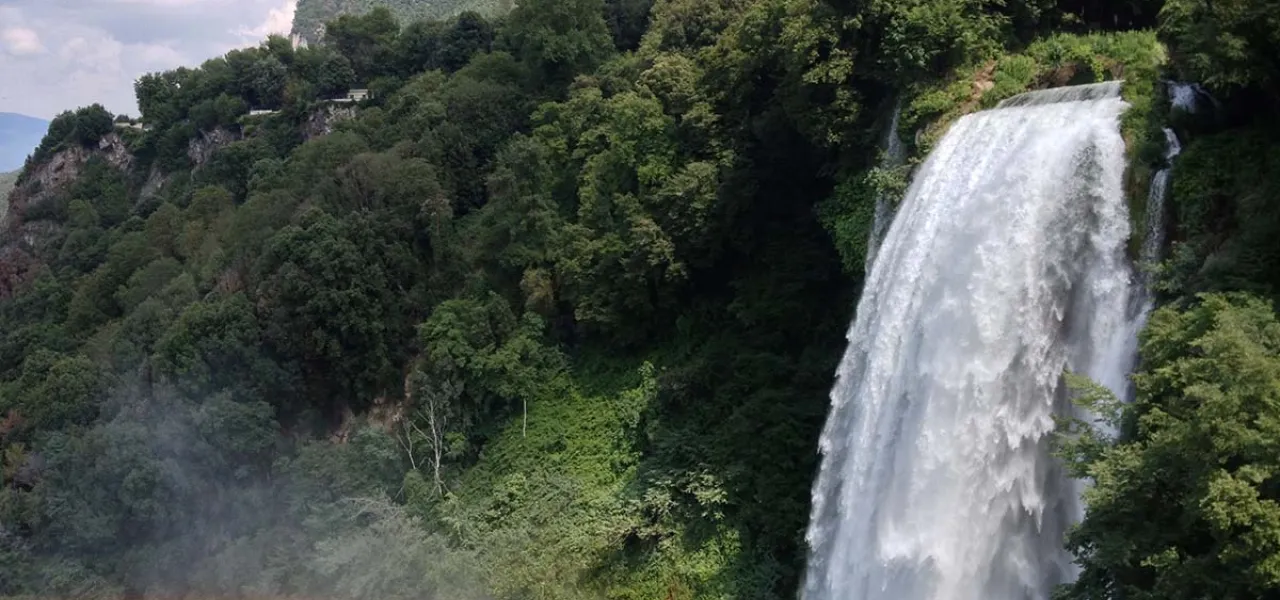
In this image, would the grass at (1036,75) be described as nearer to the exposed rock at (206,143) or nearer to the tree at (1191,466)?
the tree at (1191,466)

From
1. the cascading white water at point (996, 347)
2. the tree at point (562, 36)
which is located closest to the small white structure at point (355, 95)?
the tree at point (562, 36)

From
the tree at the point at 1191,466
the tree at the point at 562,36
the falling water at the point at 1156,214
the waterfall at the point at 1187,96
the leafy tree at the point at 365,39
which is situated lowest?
the tree at the point at 1191,466

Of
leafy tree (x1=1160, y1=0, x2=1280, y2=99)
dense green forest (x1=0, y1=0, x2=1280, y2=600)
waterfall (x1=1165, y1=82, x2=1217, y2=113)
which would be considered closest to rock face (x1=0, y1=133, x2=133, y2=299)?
dense green forest (x1=0, y1=0, x2=1280, y2=600)

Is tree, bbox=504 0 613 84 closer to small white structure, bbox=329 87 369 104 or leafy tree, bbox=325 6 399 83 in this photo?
small white structure, bbox=329 87 369 104

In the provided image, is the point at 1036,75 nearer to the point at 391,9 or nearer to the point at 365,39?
the point at 365,39

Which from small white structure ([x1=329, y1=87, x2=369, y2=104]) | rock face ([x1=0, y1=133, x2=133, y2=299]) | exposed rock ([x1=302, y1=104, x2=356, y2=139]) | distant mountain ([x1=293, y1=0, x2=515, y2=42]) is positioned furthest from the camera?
distant mountain ([x1=293, y1=0, x2=515, y2=42])

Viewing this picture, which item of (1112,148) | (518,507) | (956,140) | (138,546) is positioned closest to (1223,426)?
(1112,148)

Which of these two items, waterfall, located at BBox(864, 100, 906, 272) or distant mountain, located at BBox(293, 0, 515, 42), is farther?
distant mountain, located at BBox(293, 0, 515, 42)
